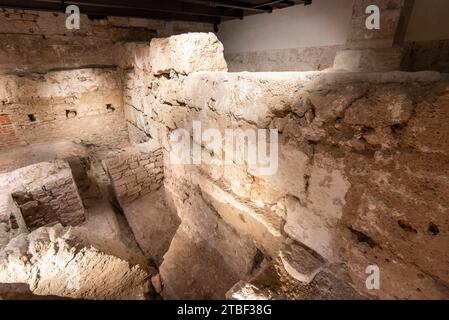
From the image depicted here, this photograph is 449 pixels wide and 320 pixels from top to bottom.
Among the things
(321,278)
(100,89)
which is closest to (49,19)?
(100,89)

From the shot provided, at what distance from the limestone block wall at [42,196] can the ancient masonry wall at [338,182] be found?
2122 mm

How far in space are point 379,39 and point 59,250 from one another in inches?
194

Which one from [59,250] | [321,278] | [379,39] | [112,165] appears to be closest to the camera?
[321,278]

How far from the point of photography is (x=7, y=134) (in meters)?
4.89

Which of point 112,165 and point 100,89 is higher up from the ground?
point 100,89

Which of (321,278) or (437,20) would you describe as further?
(437,20)

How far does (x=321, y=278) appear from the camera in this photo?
1.67m

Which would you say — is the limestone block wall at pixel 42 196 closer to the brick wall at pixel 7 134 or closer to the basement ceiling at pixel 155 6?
the brick wall at pixel 7 134

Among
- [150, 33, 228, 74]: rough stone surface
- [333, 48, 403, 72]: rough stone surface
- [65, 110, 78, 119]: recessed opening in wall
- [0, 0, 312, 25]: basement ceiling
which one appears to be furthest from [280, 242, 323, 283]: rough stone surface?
[65, 110, 78, 119]: recessed opening in wall

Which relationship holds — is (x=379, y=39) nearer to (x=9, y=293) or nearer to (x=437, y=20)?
(x=437, y=20)

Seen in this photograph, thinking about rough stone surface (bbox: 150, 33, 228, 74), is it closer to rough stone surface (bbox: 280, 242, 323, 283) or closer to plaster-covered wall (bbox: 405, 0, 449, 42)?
rough stone surface (bbox: 280, 242, 323, 283)

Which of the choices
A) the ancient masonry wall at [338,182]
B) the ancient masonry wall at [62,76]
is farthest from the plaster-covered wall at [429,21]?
the ancient masonry wall at [62,76]

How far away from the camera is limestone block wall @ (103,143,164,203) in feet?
12.7

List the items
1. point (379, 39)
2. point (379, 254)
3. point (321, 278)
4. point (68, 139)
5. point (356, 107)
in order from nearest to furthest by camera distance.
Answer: point (356, 107)
point (379, 254)
point (321, 278)
point (379, 39)
point (68, 139)
